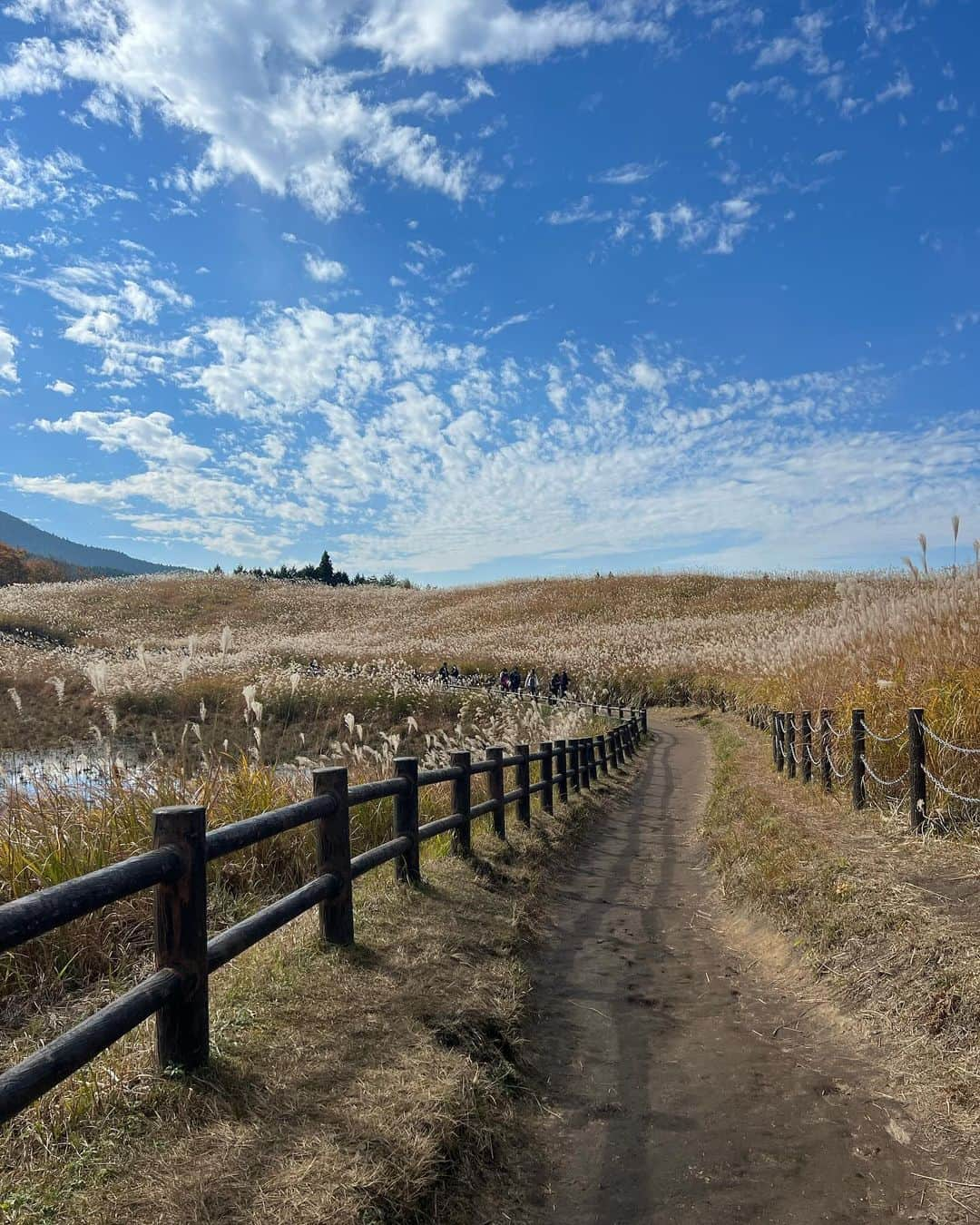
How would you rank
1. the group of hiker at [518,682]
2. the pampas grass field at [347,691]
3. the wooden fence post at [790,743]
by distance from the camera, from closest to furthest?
the pampas grass field at [347,691]
the wooden fence post at [790,743]
the group of hiker at [518,682]

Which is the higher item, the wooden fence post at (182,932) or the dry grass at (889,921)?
the wooden fence post at (182,932)

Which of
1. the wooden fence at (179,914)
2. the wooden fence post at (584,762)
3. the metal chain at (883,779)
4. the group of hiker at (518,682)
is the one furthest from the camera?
the group of hiker at (518,682)

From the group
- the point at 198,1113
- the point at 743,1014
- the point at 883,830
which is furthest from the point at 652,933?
the point at 198,1113

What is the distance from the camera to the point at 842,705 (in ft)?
34.5

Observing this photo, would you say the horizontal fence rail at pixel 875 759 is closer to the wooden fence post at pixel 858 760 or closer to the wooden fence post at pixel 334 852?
the wooden fence post at pixel 858 760

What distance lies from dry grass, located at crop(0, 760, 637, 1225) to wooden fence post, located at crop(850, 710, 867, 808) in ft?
15.9

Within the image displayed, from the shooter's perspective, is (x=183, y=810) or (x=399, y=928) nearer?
(x=183, y=810)

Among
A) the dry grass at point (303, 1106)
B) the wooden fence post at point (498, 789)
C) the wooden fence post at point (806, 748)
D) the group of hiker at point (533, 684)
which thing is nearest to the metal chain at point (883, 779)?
the wooden fence post at point (806, 748)

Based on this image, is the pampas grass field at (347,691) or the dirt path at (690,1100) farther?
the pampas grass field at (347,691)

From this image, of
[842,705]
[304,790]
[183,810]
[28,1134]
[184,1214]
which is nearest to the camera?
[184,1214]

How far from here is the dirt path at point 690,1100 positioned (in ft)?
11.3

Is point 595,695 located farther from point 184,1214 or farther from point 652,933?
point 184,1214

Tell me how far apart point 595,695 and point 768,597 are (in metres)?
27.1

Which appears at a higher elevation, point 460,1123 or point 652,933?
point 460,1123
